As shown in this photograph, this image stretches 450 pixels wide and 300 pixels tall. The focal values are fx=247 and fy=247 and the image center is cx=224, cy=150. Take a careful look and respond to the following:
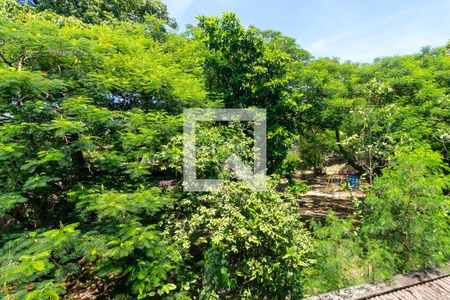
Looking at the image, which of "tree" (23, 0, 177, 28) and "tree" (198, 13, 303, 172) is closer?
"tree" (198, 13, 303, 172)

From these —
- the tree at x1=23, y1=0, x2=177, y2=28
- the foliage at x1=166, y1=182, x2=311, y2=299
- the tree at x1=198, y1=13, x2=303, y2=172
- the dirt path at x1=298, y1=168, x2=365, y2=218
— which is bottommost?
the dirt path at x1=298, y1=168, x2=365, y2=218

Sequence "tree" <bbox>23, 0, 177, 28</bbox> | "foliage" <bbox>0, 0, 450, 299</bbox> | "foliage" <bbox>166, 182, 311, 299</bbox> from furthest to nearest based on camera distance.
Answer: "tree" <bbox>23, 0, 177, 28</bbox> → "foliage" <bbox>166, 182, 311, 299</bbox> → "foliage" <bbox>0, 0, 450, 299</bbox>

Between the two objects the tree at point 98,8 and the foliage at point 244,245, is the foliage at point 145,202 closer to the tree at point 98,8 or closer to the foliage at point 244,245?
the foliage at point 244,245

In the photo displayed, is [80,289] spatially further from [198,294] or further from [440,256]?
[440,256]

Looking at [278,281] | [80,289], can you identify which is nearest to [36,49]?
[80,289]

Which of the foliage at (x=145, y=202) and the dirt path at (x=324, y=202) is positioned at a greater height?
the foliage at (x=145, y=202)

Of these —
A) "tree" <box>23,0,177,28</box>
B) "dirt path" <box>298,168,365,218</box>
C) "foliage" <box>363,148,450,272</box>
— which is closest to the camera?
"foliage" <box>363,148,450,272</box>

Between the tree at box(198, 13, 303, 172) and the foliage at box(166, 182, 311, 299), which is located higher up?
the tree at box(198, 13, 303, 172)

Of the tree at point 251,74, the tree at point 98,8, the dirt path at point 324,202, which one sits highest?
the tree at point 98,8

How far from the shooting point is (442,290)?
333 cm

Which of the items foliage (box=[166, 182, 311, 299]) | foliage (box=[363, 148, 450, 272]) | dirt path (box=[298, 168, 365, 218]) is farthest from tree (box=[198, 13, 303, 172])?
dirt path (box=[298, 168, 365, 218])

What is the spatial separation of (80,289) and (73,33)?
583 cm

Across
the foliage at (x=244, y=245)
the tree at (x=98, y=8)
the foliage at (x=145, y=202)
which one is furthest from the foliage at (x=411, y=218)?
the tree at (x=98, y=8)

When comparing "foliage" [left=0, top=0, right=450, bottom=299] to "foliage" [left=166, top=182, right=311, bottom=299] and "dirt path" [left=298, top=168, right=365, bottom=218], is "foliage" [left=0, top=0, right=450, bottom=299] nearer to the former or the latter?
"foliage" [left=166, top=182, right=311, bottom=299]
